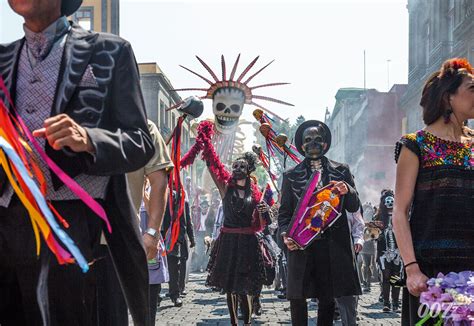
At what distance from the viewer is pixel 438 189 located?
3818 millimetres

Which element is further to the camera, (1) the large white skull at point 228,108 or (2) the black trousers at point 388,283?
(2) the black trousers at point 388,283

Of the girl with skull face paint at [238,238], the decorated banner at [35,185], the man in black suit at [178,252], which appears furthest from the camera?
the man in black suit at [178,252]

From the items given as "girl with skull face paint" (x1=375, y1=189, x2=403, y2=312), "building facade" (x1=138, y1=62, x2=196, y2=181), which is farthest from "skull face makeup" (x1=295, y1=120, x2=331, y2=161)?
"building facade" (x1=138, y1=62, x2=196, y2=181)

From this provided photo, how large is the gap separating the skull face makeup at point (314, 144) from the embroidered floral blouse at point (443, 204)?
3.41m

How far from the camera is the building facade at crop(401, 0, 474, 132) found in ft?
89.9

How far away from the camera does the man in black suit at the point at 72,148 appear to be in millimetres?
2238

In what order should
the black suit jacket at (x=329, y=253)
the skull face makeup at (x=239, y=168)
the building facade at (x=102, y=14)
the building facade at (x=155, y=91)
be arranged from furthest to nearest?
the building facade at (x=155, y=91), the building facade at (x=102, y=14), the skull face makeup at (x=239, y=168), the black suit jacket at (x=329, y=253)

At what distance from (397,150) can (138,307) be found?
1836mm

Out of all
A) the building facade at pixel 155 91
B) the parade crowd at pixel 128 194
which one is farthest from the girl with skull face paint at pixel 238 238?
the building facade at pixel 155 91

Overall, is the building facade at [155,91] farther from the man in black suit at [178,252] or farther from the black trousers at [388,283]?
the black trousers at [388,283]

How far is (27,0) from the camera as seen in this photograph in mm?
2430

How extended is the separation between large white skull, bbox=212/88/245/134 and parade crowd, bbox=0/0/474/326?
2.82 m

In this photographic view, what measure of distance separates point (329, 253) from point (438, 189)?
3113 mm

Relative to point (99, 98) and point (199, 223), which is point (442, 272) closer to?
point (99, 98)
